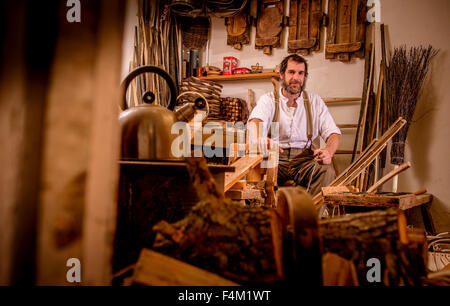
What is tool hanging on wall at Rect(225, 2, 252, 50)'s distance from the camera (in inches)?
175

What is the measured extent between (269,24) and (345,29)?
1060mm

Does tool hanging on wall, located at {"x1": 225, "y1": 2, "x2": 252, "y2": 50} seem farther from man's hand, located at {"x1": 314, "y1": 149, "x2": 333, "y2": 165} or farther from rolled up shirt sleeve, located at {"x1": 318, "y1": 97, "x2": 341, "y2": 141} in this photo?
man's hand, located at {"x1": 314, "y1": 149, "x2": 333, "y2": 165}

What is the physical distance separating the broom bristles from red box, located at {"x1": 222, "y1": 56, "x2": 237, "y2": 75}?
209 cm

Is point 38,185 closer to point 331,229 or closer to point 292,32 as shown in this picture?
point 331,229

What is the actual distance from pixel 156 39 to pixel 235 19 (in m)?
1.25

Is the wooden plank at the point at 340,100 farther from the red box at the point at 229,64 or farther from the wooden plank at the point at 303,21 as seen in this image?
the red box at the point at 229,64

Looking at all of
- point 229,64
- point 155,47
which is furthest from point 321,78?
point 155,47

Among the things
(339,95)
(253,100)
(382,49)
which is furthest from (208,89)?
(382,49)

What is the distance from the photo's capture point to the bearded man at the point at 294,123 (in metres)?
3.16

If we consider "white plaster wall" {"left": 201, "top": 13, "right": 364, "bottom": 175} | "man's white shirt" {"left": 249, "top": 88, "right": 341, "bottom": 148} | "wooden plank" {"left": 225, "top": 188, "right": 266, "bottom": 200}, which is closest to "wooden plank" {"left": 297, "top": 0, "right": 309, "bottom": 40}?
"white plaster wall" {"left": 201, "top": 13, "right": 364, "bottom": 175}

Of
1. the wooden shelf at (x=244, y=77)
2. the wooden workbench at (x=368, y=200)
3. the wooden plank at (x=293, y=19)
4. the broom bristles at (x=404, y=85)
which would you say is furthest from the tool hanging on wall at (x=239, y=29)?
the wooden workbench at (x=368, y=200)

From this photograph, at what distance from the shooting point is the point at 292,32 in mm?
4180
